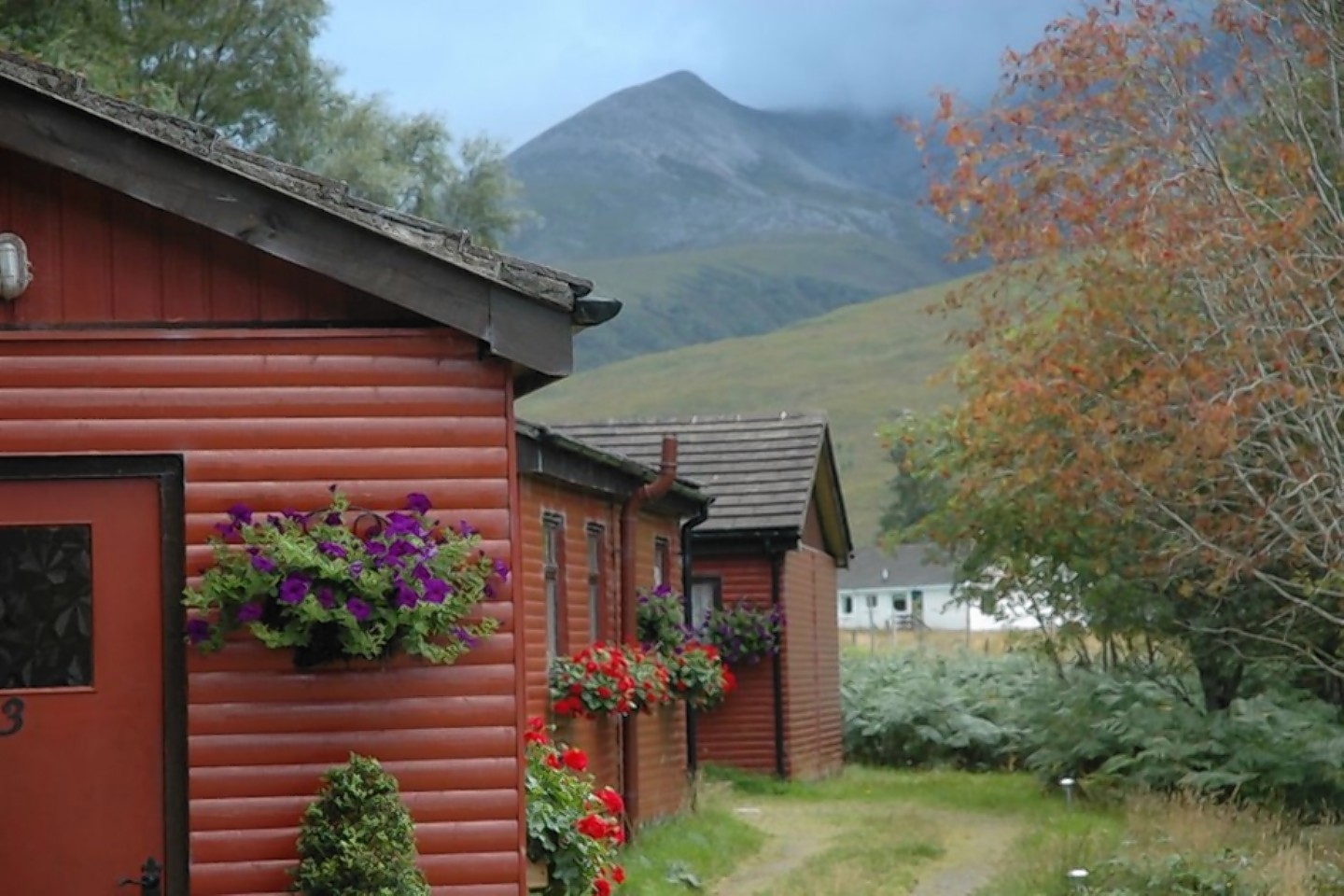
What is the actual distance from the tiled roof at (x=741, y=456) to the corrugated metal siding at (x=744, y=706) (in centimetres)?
68

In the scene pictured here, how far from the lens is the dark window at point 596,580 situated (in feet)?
58.6

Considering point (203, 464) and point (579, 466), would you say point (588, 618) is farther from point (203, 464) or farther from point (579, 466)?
point (203, 464)

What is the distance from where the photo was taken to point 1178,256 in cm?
1598

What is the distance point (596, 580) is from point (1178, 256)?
18.7 ft

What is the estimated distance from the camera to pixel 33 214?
8852mm

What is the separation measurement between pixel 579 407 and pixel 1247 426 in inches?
6178

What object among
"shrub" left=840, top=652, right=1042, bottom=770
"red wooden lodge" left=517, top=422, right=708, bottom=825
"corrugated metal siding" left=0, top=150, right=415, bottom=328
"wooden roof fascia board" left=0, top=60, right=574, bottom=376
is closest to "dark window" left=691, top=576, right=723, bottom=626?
"red wooden lodge" left=517, top=422, right=708, bottom=825

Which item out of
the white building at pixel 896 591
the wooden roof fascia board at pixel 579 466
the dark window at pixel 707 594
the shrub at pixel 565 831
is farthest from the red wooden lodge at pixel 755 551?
the white building at pixel 896 591

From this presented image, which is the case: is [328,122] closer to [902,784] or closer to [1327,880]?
[902,784]

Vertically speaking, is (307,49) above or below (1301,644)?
above

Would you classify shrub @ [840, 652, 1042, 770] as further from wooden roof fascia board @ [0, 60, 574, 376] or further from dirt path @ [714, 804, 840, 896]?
wooden roof fascia board @ [0, 60, 574, 376]

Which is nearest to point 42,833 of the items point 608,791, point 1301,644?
point 608,791

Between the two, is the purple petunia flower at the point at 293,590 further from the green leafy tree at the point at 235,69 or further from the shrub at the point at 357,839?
the green leafy tree at the point at 235,69

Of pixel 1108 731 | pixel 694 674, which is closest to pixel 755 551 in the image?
pixel 1108 731
